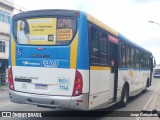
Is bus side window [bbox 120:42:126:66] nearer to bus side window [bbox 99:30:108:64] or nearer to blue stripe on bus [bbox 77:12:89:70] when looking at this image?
Answer: bus side window [bbox 99:30:108:64]

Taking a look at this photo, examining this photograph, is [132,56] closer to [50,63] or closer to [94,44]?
[94,44]

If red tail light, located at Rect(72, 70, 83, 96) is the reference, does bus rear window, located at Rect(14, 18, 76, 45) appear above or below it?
above

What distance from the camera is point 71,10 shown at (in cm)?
891

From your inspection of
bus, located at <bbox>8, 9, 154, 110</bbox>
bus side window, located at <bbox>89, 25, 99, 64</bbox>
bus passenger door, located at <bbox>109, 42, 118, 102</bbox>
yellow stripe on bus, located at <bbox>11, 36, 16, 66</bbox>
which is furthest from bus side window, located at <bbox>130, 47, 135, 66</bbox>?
yellow stripe on bus, located at <bbox>11, 36, 16, 66</bbox>

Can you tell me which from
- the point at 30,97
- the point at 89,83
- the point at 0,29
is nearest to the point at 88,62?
the point at 89,83

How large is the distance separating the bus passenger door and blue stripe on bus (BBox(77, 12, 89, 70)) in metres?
2.44

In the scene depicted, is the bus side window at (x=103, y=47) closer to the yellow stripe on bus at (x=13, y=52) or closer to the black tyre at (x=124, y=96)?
the yellow stripe on bus at (x=13, y=52)

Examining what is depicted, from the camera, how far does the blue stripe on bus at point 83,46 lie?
8.57 m

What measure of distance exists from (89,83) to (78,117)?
226cm

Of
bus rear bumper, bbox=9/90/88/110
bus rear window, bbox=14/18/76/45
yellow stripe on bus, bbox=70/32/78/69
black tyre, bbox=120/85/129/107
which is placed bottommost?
black tyre, bbox=120/85/129/107

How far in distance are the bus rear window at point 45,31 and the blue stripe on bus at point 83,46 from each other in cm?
24

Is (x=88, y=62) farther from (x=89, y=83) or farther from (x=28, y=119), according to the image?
(x=28, y=119)

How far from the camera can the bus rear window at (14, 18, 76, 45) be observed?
8805 mm

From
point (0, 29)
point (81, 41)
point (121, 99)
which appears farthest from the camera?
point (0, 29)
